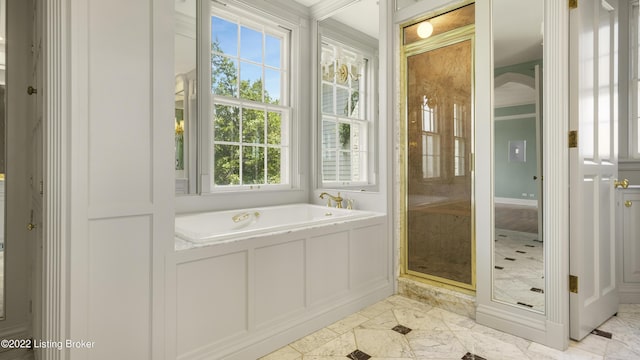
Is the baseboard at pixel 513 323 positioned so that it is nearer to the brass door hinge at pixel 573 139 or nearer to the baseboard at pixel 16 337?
the brass door hinge at pixel 573 139

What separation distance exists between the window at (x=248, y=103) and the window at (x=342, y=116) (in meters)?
0.42

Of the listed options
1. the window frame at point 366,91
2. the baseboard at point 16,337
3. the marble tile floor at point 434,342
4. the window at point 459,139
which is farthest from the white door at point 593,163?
the baseboard at point 16,337

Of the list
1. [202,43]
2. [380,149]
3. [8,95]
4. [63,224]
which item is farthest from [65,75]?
[380,149]

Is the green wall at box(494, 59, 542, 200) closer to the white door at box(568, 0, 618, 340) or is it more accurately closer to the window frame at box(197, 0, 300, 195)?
the white door at box(568, 0, 618, 340)

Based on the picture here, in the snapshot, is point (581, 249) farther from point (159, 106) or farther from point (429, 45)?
point (159, 106)

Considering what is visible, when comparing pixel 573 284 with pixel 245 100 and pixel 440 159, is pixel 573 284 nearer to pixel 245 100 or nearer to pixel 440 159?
pixel 440 159

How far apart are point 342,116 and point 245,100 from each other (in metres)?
1.06

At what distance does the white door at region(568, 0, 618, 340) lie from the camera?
2082 millimetres

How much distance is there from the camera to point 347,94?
3.65 meters

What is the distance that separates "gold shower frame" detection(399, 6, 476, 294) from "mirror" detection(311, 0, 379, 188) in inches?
13.1

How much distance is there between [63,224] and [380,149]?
2352 millimetres

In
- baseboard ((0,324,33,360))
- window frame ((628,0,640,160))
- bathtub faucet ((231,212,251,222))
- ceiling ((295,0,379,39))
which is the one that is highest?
ceiling ((295,0,379,39))

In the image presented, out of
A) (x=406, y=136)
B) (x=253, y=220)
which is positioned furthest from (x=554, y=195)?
(x=253, y=220)

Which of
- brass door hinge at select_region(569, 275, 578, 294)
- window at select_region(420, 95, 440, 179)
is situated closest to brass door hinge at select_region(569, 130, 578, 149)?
brass door hinge at select_region(569, 275, 578, 294)
